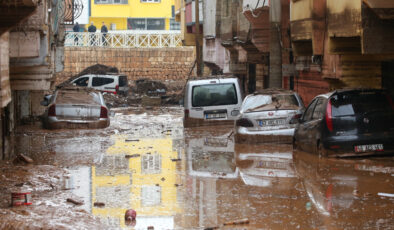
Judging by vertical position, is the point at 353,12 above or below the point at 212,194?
above

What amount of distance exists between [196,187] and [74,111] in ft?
37.6

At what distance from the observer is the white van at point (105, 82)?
4400 centimetres

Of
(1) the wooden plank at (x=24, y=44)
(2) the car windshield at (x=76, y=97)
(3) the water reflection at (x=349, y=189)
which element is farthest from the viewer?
(2) the car windshield at (x=76, y=97)

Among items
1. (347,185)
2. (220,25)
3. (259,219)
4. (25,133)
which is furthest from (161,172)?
(220,25)

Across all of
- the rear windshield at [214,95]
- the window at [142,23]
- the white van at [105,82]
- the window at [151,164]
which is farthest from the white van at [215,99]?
the window at [142,23]

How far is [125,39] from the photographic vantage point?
5734 cm

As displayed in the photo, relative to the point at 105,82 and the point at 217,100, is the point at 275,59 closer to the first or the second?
the point at 217,100

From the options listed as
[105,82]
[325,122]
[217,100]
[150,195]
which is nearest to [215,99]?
[217,100]

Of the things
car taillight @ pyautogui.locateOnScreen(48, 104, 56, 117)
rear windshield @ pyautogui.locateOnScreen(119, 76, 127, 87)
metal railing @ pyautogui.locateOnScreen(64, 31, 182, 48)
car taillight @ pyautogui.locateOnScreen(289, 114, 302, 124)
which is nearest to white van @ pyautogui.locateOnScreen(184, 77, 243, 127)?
car taillight @ pyautogui.locateOnScreen(48, 104, 56, 117)

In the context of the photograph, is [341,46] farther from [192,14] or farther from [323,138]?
[192,14]

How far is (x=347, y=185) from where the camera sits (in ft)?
38.4

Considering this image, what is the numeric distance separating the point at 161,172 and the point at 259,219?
5086 mm

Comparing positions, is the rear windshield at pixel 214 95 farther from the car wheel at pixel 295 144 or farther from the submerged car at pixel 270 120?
the car wheel at pixel 295 144

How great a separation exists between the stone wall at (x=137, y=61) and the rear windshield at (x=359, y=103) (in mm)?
42084
